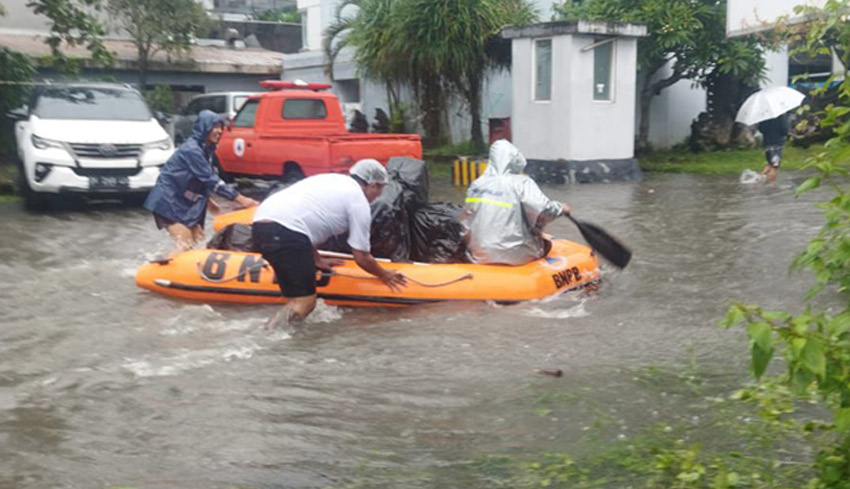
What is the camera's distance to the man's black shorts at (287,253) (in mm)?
7098

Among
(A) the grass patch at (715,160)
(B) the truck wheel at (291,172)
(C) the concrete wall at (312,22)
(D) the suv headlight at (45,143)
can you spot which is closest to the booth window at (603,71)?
(A) the grass patch at (715,160)

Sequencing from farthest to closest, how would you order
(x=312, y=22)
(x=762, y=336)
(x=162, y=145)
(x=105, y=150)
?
(x=312, y=22)
(x=162, y=145)
(x=105, y=150)
(x=762, y=336)

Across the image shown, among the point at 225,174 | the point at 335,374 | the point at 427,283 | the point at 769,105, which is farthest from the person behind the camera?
the point at 225,174

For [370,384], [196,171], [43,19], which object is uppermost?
[43,19]

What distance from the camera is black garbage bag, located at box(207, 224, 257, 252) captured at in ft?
29.3

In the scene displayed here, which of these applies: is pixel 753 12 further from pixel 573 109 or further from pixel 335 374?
pixel 335 374

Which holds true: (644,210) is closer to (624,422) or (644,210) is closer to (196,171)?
(196,171)

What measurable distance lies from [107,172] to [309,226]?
7.22 meters

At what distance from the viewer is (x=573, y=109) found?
1738 centimetres

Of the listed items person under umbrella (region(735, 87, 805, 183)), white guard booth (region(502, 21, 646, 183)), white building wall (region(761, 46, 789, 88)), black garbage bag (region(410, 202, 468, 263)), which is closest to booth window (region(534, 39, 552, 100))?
white guard booth (region(502, 21, 646, 183))

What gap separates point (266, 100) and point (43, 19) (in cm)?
1267

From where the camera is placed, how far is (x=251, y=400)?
5742 mm

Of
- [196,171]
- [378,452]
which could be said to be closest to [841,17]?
[378,452]

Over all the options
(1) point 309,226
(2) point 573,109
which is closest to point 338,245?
(1) point 309,226
